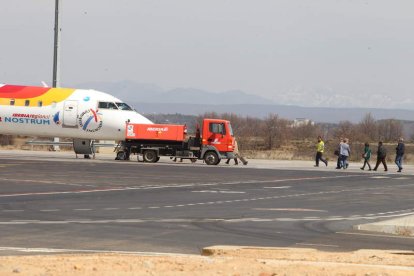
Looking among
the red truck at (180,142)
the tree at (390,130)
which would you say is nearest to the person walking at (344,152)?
the red truck at (180,142)

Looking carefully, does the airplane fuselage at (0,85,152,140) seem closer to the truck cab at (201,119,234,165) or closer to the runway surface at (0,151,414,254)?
the truck cab at (201,119,234,165)

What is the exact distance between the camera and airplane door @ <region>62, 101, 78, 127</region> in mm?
49000

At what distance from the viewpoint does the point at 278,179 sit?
37094 millimetres

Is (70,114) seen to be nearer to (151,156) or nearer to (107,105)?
(107,105)

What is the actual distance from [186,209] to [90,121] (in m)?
28.0

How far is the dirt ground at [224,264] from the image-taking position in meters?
10.6

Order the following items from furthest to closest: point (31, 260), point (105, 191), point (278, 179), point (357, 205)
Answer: point (278, 179)
point (105, 191)
point (357, 205)
point (31, 260)

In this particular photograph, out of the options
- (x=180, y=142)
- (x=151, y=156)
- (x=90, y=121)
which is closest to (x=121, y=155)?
(x=151, y=156)

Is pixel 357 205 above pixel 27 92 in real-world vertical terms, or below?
below

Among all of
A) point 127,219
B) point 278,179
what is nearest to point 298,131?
point 278,179

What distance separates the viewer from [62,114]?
161 ft

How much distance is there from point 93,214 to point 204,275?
381 inches

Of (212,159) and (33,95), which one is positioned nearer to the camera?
(212,159)

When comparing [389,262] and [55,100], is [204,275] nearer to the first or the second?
[389,262]
